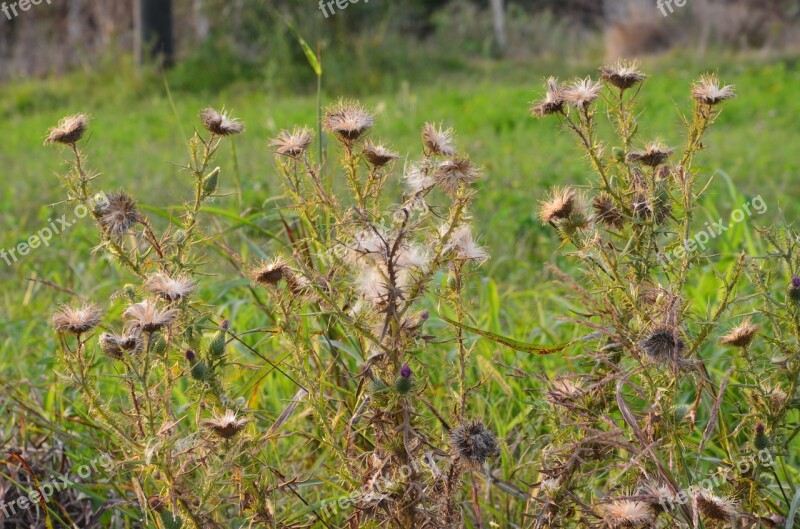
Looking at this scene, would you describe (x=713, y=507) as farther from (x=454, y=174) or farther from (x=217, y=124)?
(x=217, y=124)

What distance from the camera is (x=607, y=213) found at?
148 cm

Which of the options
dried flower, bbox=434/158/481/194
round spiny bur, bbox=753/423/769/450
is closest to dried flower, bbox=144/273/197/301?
dried flower, bbox=434/158/481/194

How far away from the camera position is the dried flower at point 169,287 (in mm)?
1292

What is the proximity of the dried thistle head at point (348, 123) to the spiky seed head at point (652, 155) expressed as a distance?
0.43m

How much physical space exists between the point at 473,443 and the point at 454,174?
0.39m

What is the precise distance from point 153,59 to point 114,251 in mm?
11114

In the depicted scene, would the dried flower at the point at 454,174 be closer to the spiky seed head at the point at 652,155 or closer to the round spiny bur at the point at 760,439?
the spiky seed head at the point at 652,155

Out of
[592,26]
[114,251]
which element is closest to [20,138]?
[114,251]

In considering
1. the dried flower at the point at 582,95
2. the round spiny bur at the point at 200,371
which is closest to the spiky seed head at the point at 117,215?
the round spiny bur at the point at 200,371

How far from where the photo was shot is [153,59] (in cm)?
1188

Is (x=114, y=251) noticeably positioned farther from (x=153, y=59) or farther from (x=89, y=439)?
(x=153, y=59)

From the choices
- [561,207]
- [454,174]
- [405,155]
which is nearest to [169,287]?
[454,174]

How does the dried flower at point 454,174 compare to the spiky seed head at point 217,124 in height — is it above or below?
below

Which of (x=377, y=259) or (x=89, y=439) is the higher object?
(x=377, y=259)
